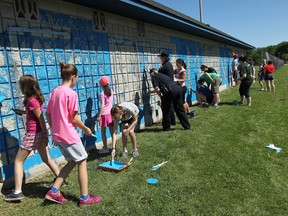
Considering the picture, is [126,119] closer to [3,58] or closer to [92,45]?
[92,45]

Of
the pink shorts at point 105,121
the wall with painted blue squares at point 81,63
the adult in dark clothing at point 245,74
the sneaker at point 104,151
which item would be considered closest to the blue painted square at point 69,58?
the wall with painted blue squares at point 81,63

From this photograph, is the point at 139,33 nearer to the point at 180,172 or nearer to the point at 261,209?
the point at 180,172

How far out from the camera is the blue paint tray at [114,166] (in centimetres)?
459

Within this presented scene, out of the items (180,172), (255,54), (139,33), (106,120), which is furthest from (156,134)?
(255,54)

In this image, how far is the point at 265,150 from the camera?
224 inches

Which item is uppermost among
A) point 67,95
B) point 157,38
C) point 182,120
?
point 157,38

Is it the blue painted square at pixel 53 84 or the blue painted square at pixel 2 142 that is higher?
the blue painted square at pixel 53 84

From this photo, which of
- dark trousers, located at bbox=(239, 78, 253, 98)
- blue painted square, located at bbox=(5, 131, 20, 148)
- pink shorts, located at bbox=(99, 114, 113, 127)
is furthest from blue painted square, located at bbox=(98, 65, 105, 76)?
dark trousers, located at bbox=(239, 78, 253, 98)

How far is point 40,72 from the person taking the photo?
4809 millimetres

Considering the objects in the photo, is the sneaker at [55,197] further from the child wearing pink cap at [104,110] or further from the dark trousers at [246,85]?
the dark trousers at [246,85]

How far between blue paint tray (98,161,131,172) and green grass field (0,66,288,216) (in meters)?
0.08

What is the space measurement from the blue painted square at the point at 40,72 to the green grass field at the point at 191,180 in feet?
5.45

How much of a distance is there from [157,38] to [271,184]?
6.21 meters

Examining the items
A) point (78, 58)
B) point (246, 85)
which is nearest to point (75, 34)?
point (78, 58)
